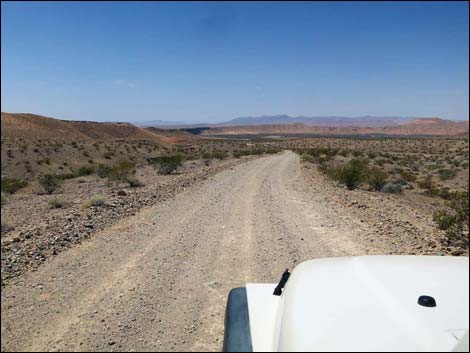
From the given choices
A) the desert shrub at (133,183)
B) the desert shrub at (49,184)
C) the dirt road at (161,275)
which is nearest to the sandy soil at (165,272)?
the dirt road at (161,275)

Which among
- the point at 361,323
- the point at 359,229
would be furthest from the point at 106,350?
the point at 359,229

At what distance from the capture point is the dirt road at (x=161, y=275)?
4.38 meters

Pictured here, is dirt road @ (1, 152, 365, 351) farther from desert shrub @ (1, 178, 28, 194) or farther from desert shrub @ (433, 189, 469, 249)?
desert shrub @ (1, 178, 28, 194)

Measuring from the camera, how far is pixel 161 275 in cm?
632

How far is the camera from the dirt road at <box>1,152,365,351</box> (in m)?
4.38

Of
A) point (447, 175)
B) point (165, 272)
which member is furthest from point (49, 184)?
point (447, 175)

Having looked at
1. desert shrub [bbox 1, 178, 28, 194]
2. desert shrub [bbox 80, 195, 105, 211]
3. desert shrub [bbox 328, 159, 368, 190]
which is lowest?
desert shrub [bbox 1, 178, 28, 194]

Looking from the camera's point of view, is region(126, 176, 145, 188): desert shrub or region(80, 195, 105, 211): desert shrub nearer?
region(80, 195, 105, 211): desert shrub

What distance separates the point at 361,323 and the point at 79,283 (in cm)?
488

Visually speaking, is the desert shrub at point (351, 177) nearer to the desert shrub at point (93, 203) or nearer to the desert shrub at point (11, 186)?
the desert shrub at point (93, 203)

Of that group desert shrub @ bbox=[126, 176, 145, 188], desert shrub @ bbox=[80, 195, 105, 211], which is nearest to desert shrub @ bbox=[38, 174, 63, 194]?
desert shrub @ bbox=[126, 176, 145, 188]

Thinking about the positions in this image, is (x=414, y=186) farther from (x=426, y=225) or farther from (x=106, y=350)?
(x=106, y=350)

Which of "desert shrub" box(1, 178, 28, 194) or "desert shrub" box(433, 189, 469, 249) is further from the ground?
"desert shrub" box(433, 189, 469, 249)

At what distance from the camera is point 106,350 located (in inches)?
161
